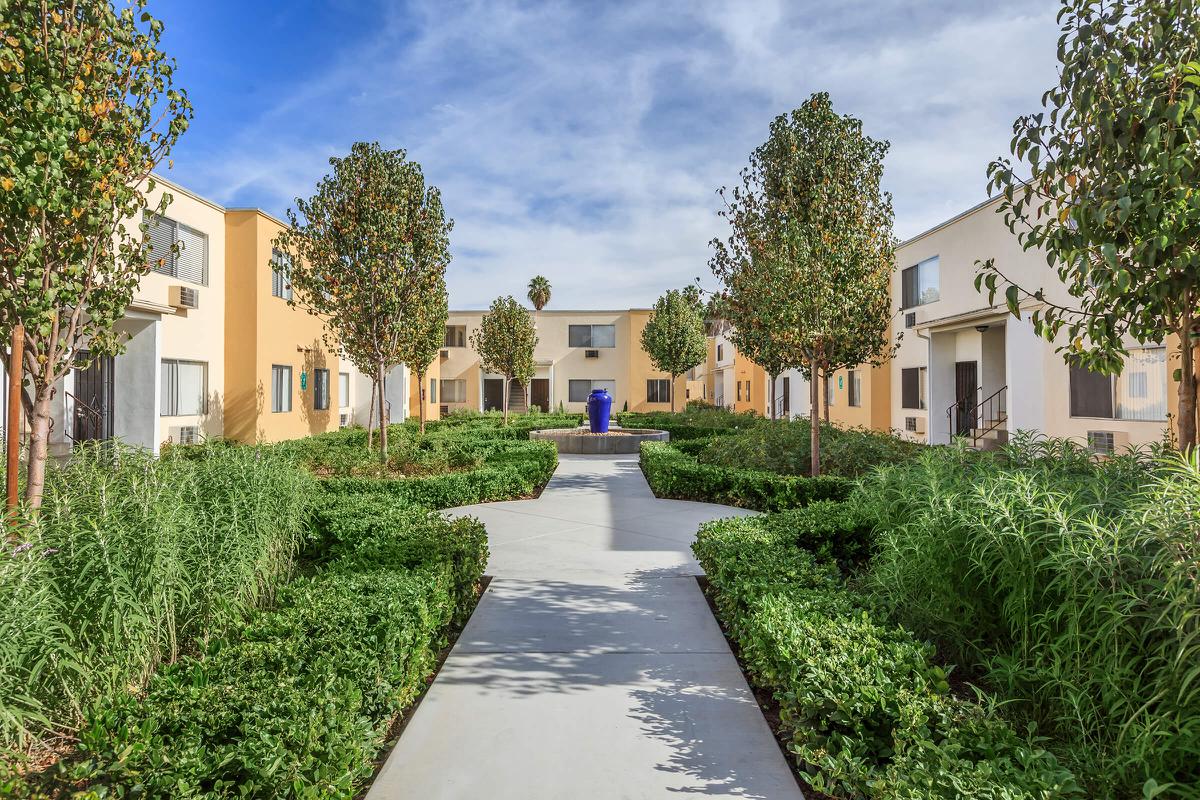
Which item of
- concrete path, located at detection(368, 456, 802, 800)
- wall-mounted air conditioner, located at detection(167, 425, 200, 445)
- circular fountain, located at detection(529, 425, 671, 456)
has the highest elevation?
wall-mounted air conditioner, located at detection(167, 425, 200, 445)

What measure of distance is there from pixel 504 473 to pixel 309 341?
1232cm

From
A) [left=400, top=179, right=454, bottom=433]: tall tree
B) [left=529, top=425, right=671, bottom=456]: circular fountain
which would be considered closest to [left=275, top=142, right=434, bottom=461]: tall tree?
[left=400, top=179, right=454, bottom=433]: tall tree

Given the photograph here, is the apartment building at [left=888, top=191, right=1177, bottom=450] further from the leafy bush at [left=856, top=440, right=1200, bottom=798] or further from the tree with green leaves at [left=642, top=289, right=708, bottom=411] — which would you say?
the tree with green leaves at [left=642, top=289, right=708, bottom=411]

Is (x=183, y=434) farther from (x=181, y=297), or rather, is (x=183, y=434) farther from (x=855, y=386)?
(x=855, y=386)

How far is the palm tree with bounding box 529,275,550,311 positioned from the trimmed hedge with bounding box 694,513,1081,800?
54.7 m

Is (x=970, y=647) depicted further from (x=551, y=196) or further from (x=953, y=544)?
(x=551, y=196)

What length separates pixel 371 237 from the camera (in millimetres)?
11602

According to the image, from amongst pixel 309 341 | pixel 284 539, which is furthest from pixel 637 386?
pixel 284 539

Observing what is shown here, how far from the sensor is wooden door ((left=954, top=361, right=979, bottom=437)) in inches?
669

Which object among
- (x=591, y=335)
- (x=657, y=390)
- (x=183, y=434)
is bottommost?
(x=183, y=434)

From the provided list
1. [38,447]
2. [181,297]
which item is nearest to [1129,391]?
[38,447]

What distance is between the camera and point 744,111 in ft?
41.2

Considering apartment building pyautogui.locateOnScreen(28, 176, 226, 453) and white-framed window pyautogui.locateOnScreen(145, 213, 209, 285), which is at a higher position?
white-framed window pyautogui.locateOnScreen(145, 213, 209, 285)

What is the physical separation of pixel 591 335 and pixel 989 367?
82.1ft
